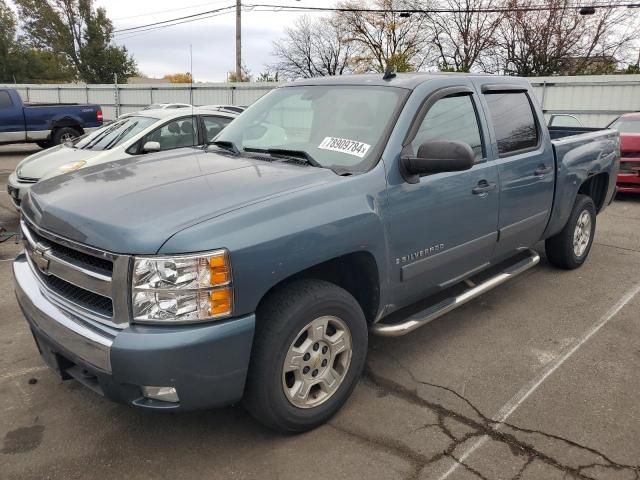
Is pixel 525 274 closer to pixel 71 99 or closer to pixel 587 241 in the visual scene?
pixel 587 241

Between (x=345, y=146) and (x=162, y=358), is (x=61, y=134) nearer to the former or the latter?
(x=345, y=146)

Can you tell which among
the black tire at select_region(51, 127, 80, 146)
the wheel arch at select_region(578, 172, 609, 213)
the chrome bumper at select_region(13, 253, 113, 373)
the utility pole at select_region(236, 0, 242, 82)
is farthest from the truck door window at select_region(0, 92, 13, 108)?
the utility pole at select_region(236, 0, 242, 82)

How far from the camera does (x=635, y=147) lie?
9.19 meters

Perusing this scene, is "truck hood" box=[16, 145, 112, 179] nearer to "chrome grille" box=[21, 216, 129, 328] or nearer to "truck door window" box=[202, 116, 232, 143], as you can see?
"truck door window" box=[202, 116, 232, 143]

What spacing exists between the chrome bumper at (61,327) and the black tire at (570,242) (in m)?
4.44

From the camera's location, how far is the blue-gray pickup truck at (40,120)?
556 inches

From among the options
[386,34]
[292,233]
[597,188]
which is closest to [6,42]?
[386,34]

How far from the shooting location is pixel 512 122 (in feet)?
14.1

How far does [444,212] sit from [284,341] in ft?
4.71

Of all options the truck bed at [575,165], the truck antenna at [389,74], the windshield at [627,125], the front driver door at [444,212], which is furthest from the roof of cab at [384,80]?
the windshield at [627,125]

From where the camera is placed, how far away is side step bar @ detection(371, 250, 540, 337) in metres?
3.20

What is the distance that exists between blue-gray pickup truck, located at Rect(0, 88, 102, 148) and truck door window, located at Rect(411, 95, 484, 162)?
1292 centimetres

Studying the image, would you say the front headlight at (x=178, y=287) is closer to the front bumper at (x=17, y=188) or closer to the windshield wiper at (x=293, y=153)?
the windshield wiper at (x=293, y=153)

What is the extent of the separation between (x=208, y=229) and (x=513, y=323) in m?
2.93
